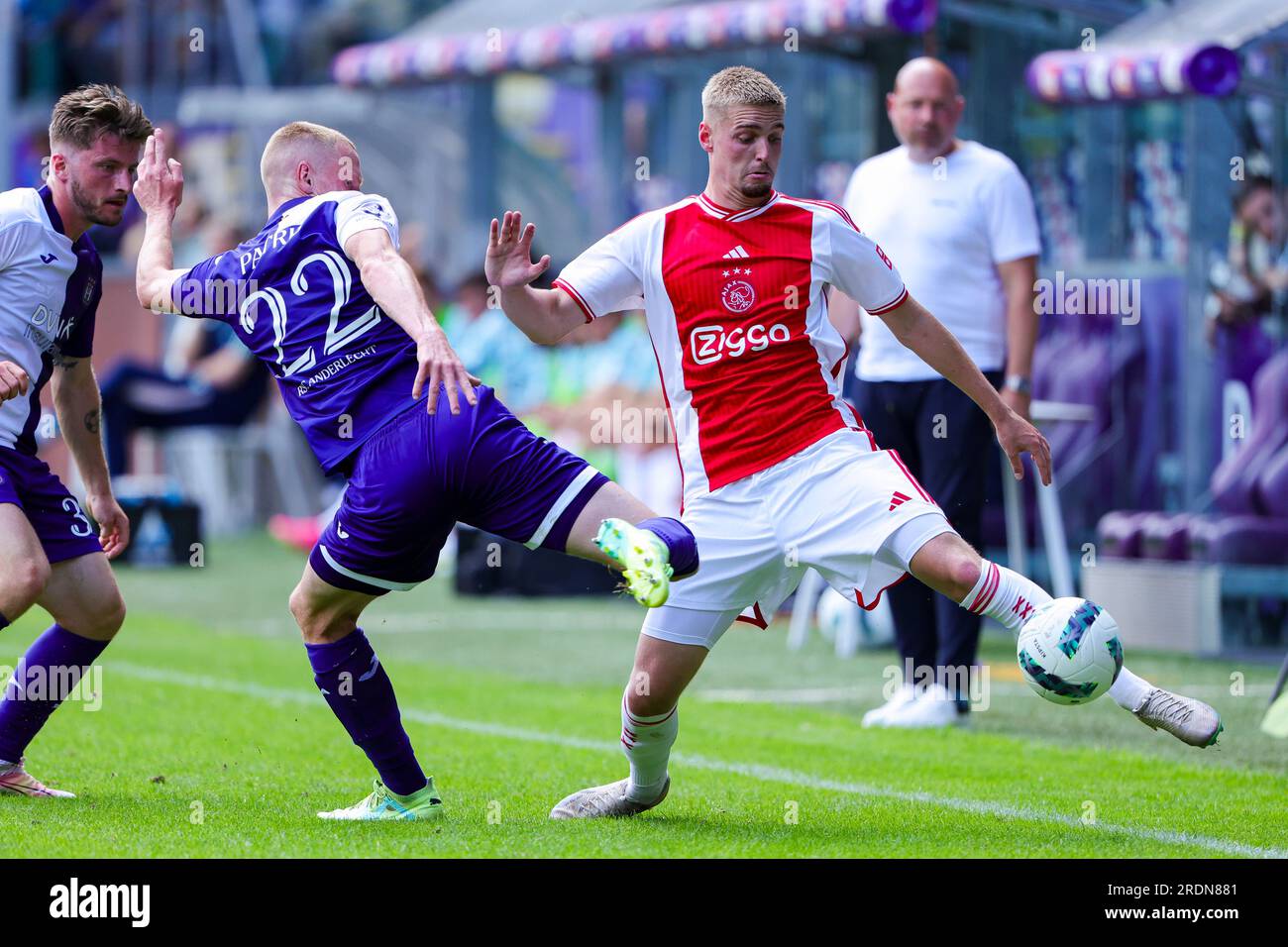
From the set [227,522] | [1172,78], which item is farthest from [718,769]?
[227,522]

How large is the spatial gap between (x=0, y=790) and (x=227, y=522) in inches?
593

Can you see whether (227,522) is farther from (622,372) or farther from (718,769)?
(718,769)

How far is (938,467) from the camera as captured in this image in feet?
26.6

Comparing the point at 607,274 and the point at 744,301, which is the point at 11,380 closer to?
the point at 607,274

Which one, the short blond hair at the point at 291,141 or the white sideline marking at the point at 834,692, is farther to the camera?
the white sideline marking at the point at 834,692

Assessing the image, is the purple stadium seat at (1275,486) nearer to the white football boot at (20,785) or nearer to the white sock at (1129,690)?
the white sock at (1129,690)

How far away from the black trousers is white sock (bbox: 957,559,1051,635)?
270cm

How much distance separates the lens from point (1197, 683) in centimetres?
930

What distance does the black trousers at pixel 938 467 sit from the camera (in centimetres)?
808

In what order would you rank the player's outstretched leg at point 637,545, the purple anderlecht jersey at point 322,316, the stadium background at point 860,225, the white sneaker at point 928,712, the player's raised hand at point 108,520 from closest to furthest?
the player's outstretched leg at point 637,545 < the purple anderlecht jersey at point 322,316 < the player's raised hand at point 108,520 < the white sneaker at point 928,712 < the stadium background at point 860,225

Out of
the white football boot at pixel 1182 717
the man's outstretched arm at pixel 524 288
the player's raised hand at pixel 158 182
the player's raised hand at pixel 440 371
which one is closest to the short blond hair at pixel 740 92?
the man's outstretched arm at pixel 524 288

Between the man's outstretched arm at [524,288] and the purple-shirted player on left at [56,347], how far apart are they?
139 centimetres

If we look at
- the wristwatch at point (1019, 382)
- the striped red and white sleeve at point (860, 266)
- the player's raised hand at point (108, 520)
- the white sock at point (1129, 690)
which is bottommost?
the white sock at point (1129, 690)

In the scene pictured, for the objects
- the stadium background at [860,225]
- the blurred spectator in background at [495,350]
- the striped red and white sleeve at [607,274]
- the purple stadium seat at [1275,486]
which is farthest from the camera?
the blurred spectator in background at [495,350]
